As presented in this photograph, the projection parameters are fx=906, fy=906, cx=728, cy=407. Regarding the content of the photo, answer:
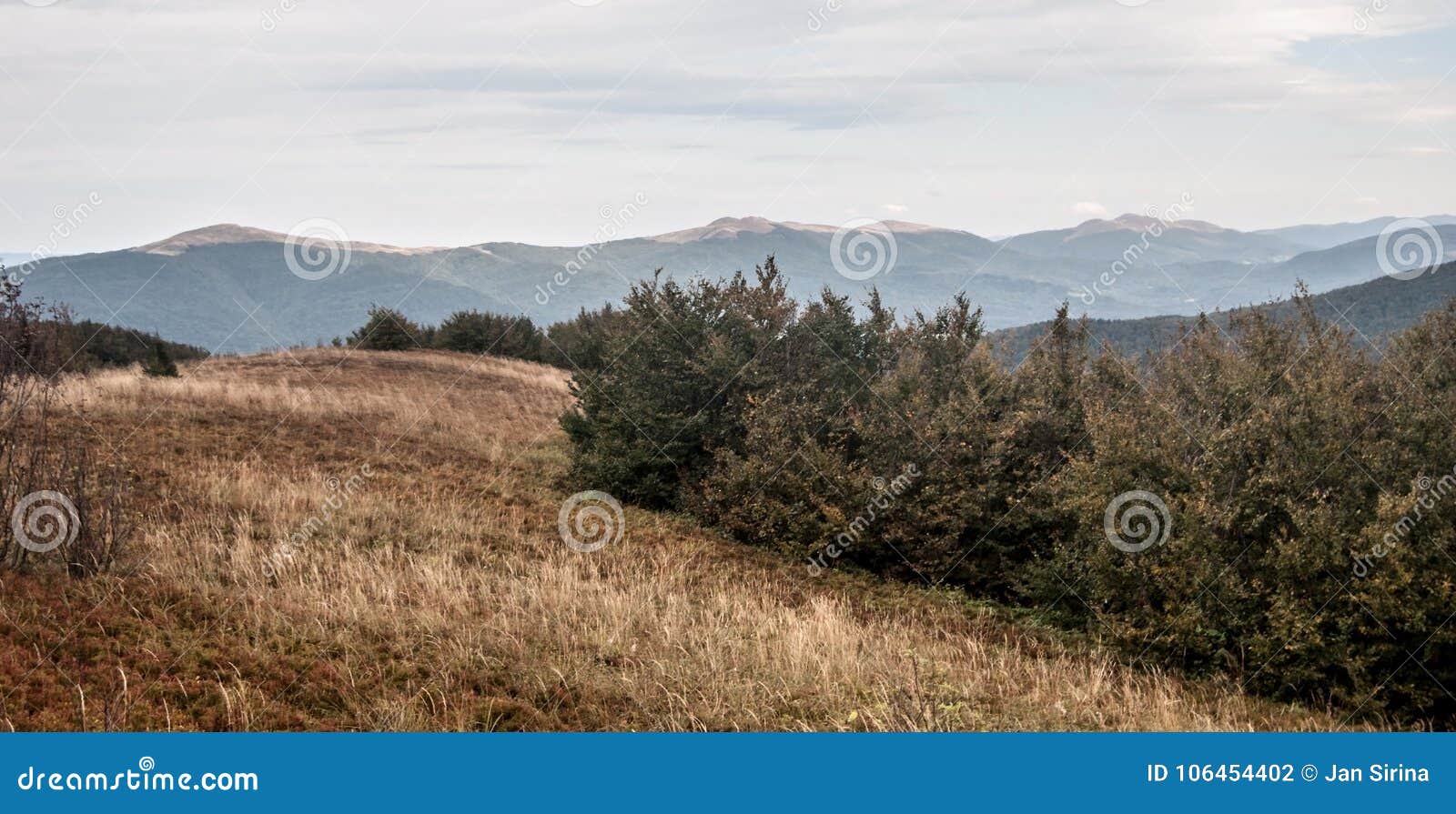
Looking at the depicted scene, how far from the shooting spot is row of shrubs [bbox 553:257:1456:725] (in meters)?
10.7

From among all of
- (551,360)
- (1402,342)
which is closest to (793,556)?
(1402,342)

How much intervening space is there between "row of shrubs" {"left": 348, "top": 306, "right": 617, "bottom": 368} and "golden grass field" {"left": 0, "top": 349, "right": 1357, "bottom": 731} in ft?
92.5

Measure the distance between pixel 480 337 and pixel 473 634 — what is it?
139 feet

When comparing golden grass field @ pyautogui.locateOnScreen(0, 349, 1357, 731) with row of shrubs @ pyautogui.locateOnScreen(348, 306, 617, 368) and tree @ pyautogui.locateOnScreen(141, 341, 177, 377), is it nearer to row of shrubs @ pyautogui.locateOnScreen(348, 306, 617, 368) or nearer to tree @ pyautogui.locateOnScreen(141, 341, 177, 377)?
tree @ pyautogui.locateOnScreen(141, 341, 177, 377)

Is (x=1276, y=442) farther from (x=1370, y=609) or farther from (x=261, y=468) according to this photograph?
(x=261, y=468)

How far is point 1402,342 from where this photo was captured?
19.5 m

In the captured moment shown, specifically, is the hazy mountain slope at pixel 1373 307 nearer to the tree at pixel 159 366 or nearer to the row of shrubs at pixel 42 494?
the tree at pixel 159 366

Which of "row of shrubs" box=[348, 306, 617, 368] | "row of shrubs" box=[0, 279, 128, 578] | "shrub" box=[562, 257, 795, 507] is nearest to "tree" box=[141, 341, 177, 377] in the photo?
"row of shrubs" box=[348, 306, 617, 368]

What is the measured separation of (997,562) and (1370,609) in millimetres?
5562

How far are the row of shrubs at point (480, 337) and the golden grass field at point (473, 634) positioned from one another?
92.5 feet

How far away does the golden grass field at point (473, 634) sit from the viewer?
5.86 metres

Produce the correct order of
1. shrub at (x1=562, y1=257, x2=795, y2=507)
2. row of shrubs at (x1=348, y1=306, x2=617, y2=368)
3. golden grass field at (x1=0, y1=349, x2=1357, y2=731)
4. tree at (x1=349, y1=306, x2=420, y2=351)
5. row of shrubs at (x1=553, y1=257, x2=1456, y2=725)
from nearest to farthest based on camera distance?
1. golden grass field at (x1=0, y1=349, x2=1357, y2=731)
2. row of shrubs at (x1=553, y1=257, x2=1456, y2=725)
3. shrub at (x1=562, y1=257, x2=795, y2=507)
4. tree at (x1=349, y1=306, x2=420, y2=351)
5. row of shrubs at (x1=348, y1=306, x2=617, y2=368)

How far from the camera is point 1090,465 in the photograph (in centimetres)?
1371

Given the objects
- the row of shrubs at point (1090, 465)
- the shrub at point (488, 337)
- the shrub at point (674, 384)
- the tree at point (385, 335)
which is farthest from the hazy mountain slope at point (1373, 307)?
the shrub at point (674, 384)
